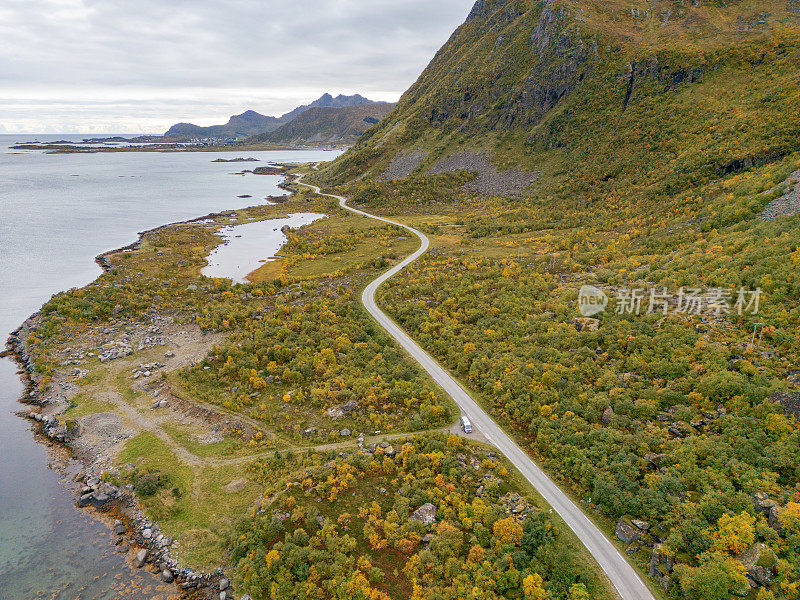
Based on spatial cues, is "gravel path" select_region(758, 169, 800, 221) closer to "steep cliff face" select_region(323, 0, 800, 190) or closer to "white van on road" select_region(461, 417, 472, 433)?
"steep cliff face" select_region(323, 0, 800, 190)

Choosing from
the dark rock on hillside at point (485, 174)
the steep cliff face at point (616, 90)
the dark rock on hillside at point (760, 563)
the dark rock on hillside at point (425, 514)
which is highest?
the steep cliff face at point (616, 90)

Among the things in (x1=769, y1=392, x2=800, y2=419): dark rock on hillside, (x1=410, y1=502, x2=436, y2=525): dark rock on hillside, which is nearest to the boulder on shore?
(x1=410, y1=502, x2=436, y2=525): dark rock on hillside

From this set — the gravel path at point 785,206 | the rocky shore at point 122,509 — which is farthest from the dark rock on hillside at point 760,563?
the gravel path at point 785,206

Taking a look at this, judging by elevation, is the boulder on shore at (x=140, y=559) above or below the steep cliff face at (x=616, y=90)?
below

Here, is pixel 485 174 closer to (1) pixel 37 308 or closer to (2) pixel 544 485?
(1) pixel 37 308

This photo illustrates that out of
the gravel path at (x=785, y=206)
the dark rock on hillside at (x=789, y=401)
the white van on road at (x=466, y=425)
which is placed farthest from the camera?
the gravel path at (x=785, y=206)

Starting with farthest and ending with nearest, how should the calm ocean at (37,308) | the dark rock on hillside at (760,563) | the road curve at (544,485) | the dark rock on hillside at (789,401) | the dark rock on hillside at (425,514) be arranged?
the dark rock on hillside at (789,401), the dark rock on hillside at (425,514), the calm ocean at (37,308), the road curve at (544,485), the dark rock on hillside at (760,563)

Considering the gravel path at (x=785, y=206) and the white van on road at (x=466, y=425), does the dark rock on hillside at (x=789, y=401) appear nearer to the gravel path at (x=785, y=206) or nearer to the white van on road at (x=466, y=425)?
the white van on road at (x=466, y=425)
